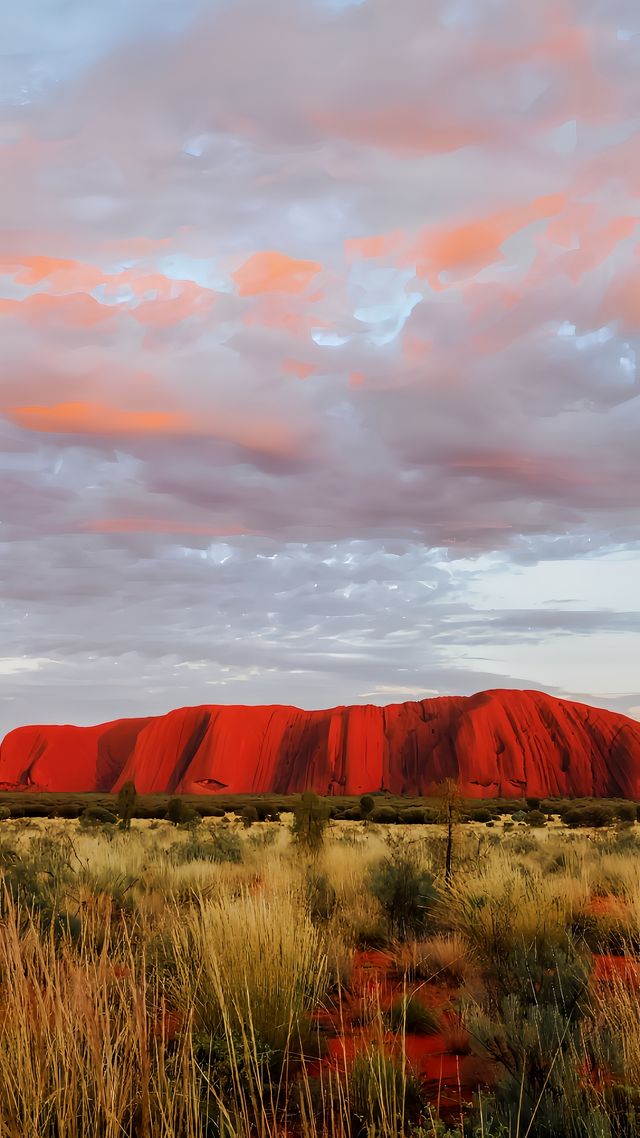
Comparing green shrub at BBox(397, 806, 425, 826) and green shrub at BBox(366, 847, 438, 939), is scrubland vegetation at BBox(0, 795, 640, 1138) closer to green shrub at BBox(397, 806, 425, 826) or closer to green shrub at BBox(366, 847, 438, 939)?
green shrub at BBox(366, 847, 438, 939)

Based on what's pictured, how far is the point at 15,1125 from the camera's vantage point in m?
2.87

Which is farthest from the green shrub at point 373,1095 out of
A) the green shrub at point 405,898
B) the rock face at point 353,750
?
the rock face at point 353,750

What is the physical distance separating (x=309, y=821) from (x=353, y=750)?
262 ft

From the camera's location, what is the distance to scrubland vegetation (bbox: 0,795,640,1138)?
307 centimetres

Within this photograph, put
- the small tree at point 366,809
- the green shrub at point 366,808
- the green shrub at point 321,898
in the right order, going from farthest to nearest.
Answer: the green shrub at point 366,808 < the small tree at point 366,809 < the green shrub at point 321,898

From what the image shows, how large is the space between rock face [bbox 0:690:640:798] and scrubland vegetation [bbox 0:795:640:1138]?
75.6m

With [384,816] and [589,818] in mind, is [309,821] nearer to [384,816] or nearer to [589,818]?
[384,816]

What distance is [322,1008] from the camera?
18.9 ft

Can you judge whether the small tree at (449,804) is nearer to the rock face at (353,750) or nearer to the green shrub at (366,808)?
the green shrub at (366,808)

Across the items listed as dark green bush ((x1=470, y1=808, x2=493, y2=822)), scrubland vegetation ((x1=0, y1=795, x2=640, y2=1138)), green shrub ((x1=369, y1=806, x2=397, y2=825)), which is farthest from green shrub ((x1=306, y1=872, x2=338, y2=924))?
dark green bush ((x1=470, y1=808, x2=493, y2=822))

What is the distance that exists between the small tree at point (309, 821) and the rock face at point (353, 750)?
68904 millimetres

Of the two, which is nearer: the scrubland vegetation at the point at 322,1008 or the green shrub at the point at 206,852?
the scrubland vegetation at the point at 322,1008

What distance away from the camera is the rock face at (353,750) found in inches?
3383

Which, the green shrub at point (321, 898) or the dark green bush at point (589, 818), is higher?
the green shrub at point (321, 898)
